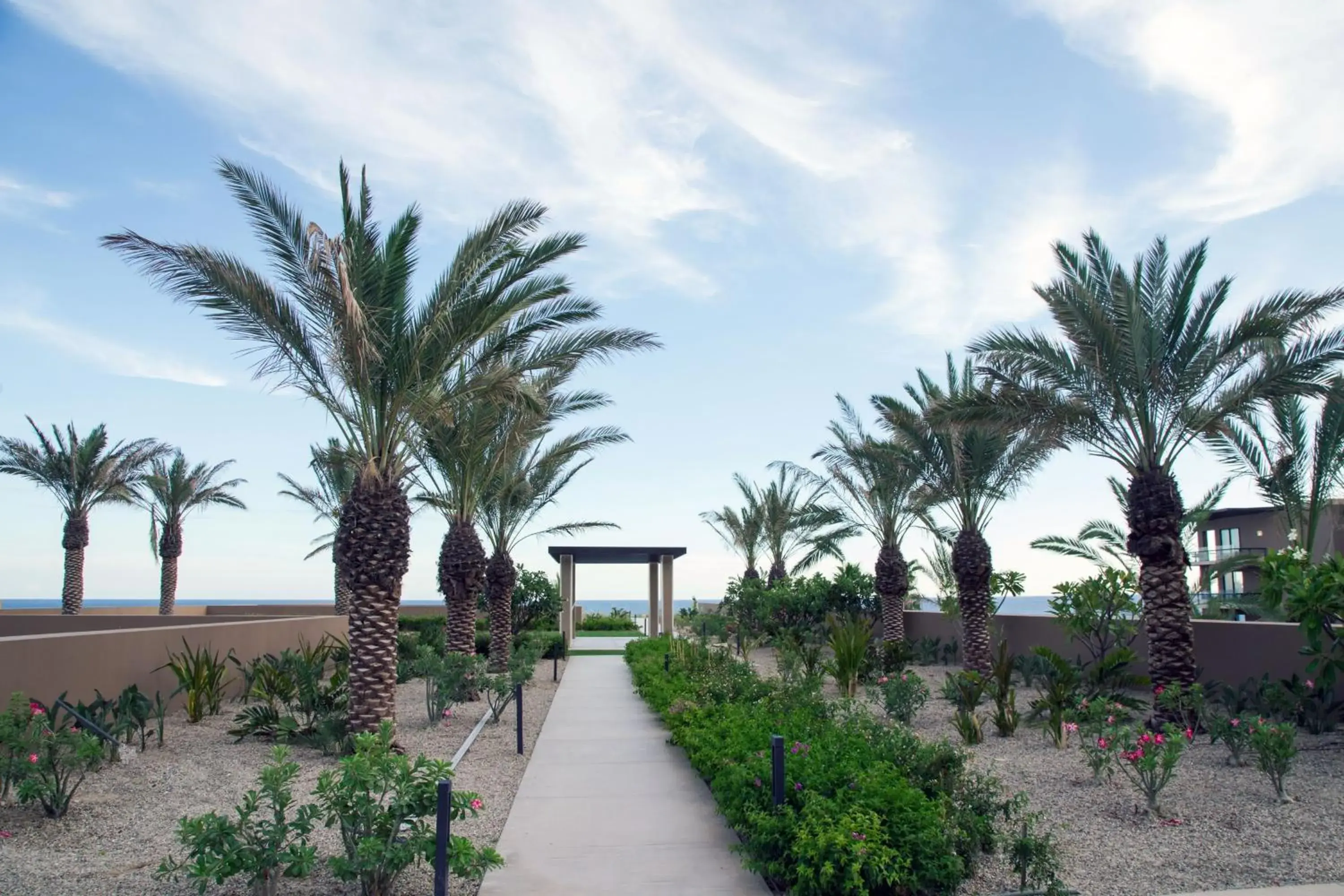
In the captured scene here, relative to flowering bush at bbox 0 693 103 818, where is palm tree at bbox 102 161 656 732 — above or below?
above

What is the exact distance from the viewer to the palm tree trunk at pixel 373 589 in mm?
10180

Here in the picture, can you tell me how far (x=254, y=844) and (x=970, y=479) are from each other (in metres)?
15.9

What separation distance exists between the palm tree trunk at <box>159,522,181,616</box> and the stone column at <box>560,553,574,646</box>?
13.8m

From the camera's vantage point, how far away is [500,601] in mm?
19875

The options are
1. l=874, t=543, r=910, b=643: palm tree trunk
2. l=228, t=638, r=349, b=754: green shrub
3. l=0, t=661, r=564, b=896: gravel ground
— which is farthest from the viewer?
l=874, t=543, r=910, b=643: palm tree trunk

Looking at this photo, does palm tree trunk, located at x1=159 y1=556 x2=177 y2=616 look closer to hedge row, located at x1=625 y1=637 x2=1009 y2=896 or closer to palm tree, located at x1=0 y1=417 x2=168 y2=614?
palm tree, located at x1=0 y1=417 x2=168 y2=614

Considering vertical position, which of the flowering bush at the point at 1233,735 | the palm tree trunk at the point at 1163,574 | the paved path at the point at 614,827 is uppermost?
the palm tree trunk at the point at 1163,574

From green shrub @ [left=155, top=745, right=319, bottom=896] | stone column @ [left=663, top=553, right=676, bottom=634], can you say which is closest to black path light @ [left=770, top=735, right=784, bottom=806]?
green shrub @ [left=155, top=745, right=319, bottom=896]

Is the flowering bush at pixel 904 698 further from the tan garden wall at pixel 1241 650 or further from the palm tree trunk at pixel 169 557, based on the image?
the palm tree trunk at pixel 169 557

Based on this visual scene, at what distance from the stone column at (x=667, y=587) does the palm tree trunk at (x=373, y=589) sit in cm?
1868

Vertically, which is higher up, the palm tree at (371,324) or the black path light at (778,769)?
the palm tree at (371,324)

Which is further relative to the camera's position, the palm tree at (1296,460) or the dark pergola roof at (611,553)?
the dark pergola roof at (611,553)

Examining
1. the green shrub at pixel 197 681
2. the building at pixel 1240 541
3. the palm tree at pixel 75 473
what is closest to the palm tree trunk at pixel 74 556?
the palm tree at pixel 75 473

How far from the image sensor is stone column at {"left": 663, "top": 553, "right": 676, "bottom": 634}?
94.5 feet
